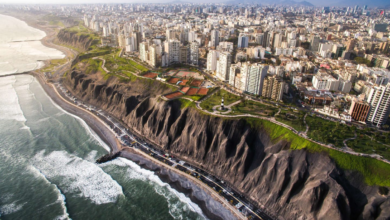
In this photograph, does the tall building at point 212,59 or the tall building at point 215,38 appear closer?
the tall building at point 212,59

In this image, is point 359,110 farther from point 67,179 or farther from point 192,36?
point 192,36

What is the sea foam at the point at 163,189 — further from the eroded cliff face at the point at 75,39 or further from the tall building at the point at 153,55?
the eroded cliff face at the point at 75,39

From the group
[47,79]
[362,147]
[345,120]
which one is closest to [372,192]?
[362,147]

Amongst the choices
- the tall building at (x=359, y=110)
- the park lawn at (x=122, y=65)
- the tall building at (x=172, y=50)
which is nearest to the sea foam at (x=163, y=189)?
the tall building at (x=359, y=110)

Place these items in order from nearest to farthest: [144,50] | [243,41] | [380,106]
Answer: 1. [380,106]
2. [144,50]
3. [243,41]

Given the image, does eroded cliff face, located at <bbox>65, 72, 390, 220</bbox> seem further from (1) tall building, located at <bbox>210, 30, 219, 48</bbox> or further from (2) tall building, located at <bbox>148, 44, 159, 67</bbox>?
(1) tall building, located at <bbox>210, 30, 219, 48</bbox>

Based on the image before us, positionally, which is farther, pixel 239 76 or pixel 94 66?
pixel 94 66

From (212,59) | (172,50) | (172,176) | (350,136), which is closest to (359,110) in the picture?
(350,136)
